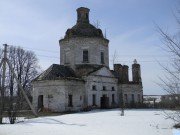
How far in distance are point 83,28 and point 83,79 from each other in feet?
23.6

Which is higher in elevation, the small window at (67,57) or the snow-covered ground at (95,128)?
→ the small window at (67,57)

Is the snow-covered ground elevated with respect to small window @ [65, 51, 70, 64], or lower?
lower

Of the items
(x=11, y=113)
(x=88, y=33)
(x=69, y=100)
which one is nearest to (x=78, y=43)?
(x=88, y=33)

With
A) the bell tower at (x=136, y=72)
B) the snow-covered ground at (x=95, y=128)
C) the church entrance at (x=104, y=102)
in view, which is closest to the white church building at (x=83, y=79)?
the church entrance at (x=104, y=102)

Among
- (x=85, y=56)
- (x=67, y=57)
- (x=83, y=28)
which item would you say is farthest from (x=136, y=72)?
(x=67, y=57)

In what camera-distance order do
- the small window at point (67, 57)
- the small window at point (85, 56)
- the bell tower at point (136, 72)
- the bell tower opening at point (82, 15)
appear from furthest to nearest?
1. the bell tower at point (136, 72)
2. the bell tower opening at point (82, 15)
3. the small window at point (67, 57)
4. the small window at point (85, 56)

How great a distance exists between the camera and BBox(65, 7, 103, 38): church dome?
1267 inches

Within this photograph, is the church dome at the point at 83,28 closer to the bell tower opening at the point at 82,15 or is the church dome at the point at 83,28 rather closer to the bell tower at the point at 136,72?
the bell tower opening at the point at 82,15

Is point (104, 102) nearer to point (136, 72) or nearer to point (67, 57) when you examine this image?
point (67, 57)

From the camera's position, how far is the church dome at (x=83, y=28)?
32188mm

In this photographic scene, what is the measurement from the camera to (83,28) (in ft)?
108

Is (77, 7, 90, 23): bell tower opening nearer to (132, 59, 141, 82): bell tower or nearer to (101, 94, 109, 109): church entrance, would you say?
(132, 59, 141, 82): bell tower

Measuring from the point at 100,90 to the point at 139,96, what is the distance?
Result: 8.93 metres

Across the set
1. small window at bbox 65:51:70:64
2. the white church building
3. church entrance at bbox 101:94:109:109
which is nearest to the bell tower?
the white church building
